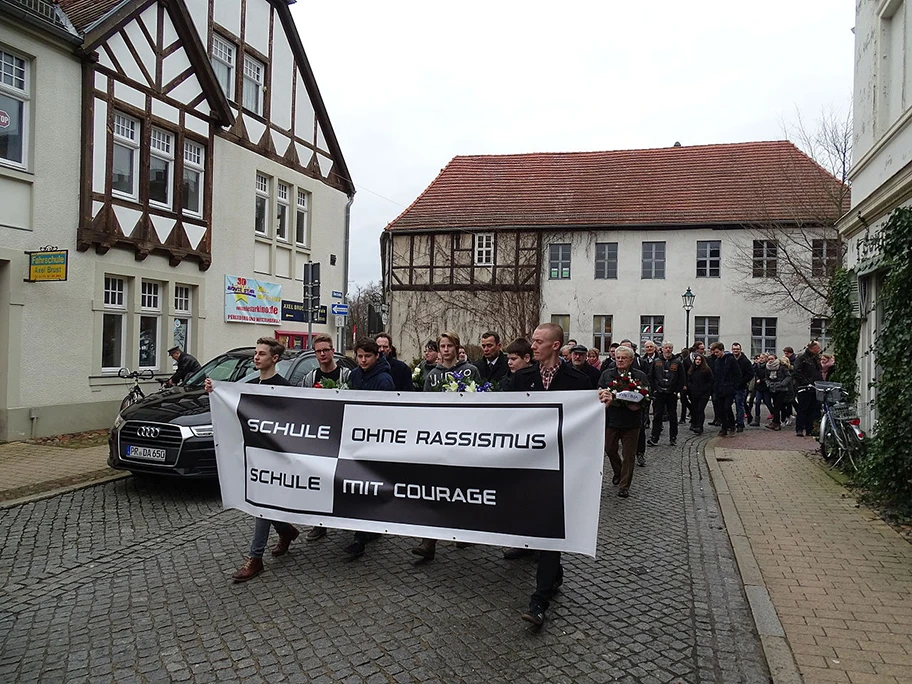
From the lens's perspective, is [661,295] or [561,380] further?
[661,295]

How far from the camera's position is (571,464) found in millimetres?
4516

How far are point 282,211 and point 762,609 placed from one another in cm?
1757

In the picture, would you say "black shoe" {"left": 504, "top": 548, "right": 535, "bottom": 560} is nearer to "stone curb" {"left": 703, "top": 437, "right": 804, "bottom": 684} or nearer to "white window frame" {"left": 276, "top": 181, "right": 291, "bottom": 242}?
"stone curb" {"left": 703, "top": 437, "right": 804, "bottom": 684}

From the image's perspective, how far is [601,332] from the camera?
31828 millimetres

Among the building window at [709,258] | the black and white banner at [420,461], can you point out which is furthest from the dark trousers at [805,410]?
the building window at [709,258]

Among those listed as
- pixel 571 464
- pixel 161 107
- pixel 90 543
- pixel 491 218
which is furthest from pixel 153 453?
pixel 491 218

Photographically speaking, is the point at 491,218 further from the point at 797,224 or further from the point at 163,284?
the point at 163,284

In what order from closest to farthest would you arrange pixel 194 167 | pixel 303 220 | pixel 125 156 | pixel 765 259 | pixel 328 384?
1. pixel 328 384
2. pixel 125 156
3. pixel 194 167
4. pixel 303 220
5. pixel 765 259

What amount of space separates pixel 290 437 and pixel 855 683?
4.08 m

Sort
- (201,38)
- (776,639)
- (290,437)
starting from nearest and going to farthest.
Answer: (776,639) < (290,437) < (201,38)

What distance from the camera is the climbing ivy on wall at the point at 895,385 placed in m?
7.22

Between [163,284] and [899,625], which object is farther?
[163,284]

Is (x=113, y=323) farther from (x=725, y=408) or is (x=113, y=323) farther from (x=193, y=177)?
(x=725, y=408)

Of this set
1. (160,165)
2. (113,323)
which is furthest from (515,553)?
(160,165)
